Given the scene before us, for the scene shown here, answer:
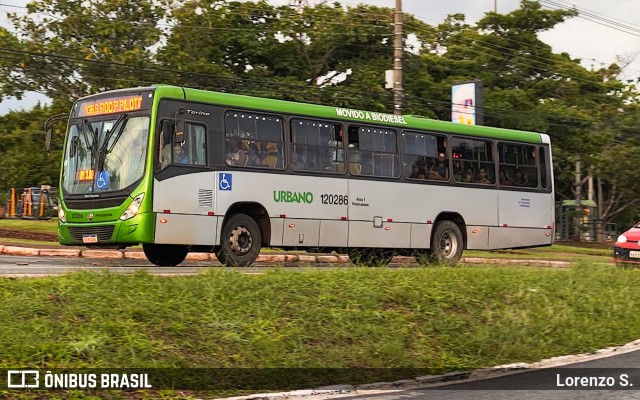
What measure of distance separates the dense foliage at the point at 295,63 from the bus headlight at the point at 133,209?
1791 cm

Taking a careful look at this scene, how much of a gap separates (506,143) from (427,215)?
3557 millimetres

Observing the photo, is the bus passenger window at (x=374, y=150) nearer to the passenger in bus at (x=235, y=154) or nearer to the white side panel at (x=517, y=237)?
the passenger in bus at (x=235, y=154)

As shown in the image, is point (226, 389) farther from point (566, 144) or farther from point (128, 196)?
point (566, 144)

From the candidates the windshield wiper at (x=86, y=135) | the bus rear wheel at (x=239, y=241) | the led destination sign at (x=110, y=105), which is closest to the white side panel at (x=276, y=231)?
the bus rear wheel at (x=239, y=241)

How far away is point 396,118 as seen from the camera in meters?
20.2

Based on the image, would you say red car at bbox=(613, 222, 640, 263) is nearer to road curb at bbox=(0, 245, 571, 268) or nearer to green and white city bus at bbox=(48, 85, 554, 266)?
road curb at bbox=(0, 245, 571, 268)

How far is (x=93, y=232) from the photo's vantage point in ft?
51.5

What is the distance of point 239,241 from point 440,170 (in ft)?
20.5

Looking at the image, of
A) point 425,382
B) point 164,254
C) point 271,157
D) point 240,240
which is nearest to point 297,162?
point 271,157

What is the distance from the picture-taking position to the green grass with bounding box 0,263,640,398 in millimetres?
7551

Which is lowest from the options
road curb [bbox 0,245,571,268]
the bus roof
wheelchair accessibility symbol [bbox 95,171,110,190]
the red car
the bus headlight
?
road curb [bbox 0,245,571,268]

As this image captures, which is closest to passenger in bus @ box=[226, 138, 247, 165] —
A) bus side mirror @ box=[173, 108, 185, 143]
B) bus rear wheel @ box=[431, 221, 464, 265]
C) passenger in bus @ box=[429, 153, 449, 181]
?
bus side mirror @ box=[173, 108, 185, 143]

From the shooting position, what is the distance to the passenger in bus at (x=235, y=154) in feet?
54.6

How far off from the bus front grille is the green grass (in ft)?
16.3
